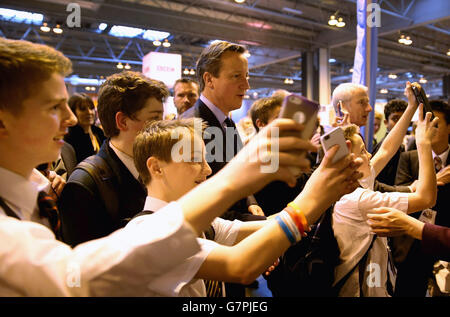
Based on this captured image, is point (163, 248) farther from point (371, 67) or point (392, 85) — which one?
point (392, 85)

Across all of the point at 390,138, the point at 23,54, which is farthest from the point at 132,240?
the point at 390,138

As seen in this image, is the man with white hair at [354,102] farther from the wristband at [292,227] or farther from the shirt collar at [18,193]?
the shirt collar at [18,193]

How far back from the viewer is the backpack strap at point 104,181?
1271mm

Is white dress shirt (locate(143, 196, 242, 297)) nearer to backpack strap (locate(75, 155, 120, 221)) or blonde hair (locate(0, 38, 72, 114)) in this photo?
backpack strap (locate(75, 155, 120, 221))

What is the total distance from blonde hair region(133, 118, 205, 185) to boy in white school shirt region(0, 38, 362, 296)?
1.20ft

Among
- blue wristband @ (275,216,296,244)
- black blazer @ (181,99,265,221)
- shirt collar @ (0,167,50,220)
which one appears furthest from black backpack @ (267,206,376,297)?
shirt collar @ (0,167,50,220)

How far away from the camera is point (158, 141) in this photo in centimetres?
117

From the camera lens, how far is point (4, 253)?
0.56m

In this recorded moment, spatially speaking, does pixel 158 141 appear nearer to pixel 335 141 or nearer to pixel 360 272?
pixel 335 141

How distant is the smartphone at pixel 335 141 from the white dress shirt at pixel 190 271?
Answer: 425 millimetres

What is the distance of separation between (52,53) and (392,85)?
67.3ft

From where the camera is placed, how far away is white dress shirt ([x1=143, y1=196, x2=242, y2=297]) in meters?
0.75
